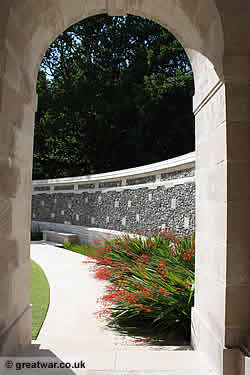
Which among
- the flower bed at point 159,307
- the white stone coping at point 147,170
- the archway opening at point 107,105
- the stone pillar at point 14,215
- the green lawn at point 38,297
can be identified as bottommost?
the green lawn at point 38,297

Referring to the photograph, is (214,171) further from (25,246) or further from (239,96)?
(25,246)

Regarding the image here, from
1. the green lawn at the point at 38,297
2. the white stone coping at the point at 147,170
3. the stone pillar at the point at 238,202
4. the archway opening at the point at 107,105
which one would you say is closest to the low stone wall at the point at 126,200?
the white stone coping at the point at 147,170

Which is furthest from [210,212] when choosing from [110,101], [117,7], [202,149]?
[110,101]

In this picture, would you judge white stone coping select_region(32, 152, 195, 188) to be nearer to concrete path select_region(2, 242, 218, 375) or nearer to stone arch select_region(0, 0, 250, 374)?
concrete path select_region(2, 242, 218, 375)

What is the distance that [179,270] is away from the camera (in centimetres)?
442

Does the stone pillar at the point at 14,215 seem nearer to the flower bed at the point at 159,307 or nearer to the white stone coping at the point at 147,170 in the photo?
the flower bed at the point at 159,307

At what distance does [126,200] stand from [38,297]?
208 inches

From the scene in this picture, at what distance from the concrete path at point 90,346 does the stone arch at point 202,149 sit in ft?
0.86

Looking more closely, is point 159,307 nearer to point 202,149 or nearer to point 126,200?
point 202,149

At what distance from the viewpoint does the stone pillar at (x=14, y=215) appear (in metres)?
2.55

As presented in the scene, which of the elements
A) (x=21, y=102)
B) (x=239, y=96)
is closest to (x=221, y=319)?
(x=239, y=96)

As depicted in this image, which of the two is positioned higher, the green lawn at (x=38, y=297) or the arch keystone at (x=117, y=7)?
the arch keystone at (x=117, y=7)

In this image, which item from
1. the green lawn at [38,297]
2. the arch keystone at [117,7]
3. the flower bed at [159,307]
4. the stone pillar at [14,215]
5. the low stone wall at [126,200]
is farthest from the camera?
the low stone wall at [126,200]

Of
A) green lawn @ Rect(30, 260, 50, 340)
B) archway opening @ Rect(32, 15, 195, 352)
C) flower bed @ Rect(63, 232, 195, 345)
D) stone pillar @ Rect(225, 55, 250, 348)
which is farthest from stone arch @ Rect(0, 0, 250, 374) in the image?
archway opening @ Rect(32, 15, 195, 352)
